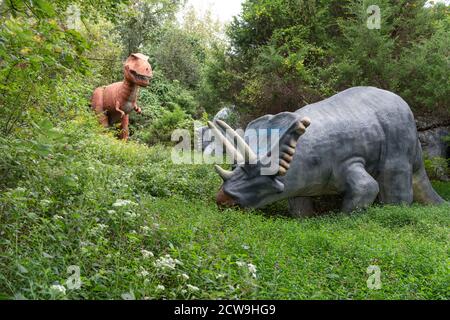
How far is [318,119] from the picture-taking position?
7.29m

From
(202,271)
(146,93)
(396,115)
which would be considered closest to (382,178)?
(396,115)

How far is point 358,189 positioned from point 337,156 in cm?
53

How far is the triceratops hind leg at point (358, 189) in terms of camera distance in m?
6.94

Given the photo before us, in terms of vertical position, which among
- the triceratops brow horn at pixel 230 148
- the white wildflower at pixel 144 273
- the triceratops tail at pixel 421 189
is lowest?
the white wildflower at pixel 144 273

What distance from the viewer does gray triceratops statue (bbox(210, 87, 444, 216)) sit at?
6.55 m

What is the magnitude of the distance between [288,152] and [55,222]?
3150 mm

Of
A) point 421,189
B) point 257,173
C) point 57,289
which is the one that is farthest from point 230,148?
point 57,289

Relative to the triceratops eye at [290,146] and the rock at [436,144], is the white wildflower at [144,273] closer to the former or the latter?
the triceratops eye at [290,146]

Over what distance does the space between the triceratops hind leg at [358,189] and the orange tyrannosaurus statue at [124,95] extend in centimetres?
738

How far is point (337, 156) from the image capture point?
23.3ft

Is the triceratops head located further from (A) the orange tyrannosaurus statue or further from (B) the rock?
(A) the orange tyrannosaurus statue

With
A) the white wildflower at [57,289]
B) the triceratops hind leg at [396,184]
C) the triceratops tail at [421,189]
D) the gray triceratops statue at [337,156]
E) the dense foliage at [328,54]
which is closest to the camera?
the white wildflower at [57,289]

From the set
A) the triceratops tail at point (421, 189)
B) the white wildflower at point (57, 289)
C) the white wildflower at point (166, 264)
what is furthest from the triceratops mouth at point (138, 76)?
the white wildflower at point (57, 289)

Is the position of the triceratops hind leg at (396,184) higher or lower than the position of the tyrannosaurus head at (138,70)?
lower
